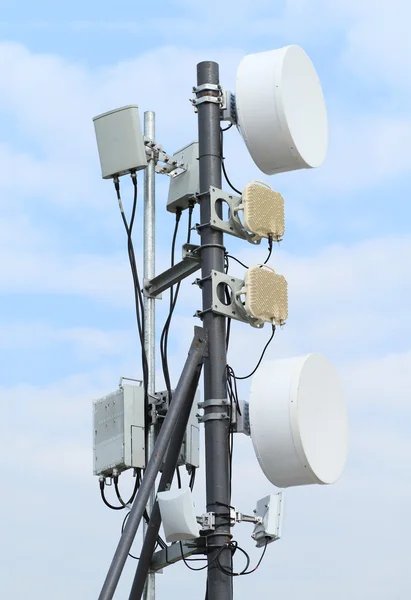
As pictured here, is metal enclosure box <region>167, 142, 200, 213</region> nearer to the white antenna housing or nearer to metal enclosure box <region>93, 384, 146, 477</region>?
metal enclosure box <region>93, 384, 146, 477</region>

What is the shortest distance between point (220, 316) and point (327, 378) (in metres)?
0.98

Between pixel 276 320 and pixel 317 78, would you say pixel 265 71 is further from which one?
pixel 276 320

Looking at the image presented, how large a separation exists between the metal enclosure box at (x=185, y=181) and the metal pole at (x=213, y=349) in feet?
2.12

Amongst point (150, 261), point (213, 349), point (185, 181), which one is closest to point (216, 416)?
point (213, 349)

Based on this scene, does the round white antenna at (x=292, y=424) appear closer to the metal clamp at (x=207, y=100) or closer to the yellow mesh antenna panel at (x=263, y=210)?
the yellow mesh antenna panel at (x=263, y=210)

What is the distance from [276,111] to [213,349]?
2021 millimetres

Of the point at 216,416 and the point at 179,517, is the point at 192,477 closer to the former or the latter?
the point at 216,416

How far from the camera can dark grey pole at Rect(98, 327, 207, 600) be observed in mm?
9586

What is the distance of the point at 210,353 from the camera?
10438mm

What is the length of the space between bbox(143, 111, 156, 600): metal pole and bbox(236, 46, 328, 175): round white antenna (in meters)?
1.14

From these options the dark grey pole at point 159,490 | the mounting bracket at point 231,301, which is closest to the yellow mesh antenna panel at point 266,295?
the mounting bracket at point 231,301

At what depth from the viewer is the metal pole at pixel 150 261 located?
11.0m

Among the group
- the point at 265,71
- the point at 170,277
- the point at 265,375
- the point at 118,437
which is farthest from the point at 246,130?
the point at 118,437

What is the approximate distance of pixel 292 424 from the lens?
990 centimetres
